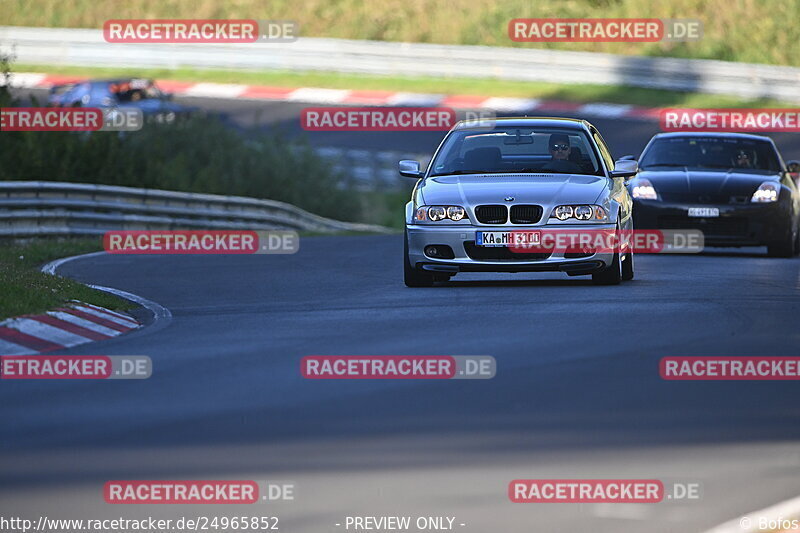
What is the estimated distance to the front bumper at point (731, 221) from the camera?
18156 mm

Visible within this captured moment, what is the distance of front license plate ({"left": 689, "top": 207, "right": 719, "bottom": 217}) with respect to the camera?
59.4 feet

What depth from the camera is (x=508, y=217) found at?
525 inches

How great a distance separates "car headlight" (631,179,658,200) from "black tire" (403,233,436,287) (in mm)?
5200

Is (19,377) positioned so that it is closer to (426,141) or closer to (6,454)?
(6,454)

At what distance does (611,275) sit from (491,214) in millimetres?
1208

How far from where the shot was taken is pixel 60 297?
463 inches

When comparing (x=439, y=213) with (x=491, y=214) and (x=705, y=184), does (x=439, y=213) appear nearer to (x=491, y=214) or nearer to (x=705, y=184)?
(x=491, y=214)

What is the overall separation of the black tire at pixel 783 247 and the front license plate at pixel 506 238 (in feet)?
19.5

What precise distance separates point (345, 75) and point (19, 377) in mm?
34357

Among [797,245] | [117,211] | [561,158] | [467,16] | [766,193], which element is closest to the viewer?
[561,158]

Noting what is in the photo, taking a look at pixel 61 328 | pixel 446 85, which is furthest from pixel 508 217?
pixel 446 85

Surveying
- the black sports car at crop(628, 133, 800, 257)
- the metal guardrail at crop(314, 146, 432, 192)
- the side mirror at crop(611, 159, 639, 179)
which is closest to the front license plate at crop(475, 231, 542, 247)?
the side mirror at crop(611, 159, 639, 179)

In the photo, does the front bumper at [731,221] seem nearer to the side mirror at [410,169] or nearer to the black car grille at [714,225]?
the black car grille at [714,225]

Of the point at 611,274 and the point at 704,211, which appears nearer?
the point at 611,274
